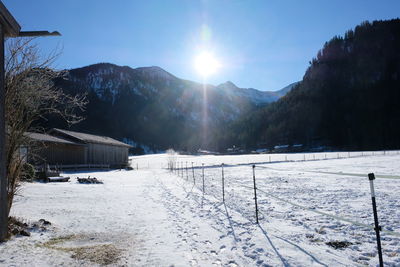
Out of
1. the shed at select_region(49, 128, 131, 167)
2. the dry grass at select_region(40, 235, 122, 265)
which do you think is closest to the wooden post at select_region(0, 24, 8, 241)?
the dry grass at select_region(40, 235, 122, 265)

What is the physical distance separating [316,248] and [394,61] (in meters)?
211

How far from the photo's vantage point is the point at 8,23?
16.8 feet

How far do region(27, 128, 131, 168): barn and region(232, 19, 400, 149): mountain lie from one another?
357ft

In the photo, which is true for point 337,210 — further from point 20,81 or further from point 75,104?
point 20,81

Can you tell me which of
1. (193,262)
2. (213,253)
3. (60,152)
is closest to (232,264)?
(213,253)

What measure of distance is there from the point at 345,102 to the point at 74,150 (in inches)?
6078

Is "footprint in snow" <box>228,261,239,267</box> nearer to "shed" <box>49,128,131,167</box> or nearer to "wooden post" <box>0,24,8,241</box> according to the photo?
"wooden post" <box>0,24,8,241</box>

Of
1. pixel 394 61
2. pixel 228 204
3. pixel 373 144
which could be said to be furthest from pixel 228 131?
pixel 228 204

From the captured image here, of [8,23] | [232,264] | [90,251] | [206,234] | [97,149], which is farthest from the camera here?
[97,149]

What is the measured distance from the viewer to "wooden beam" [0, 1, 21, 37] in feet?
16.0

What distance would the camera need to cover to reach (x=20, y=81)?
560 centimetres

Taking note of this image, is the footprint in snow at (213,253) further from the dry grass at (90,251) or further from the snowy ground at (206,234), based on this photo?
the dry grass at (90,251)

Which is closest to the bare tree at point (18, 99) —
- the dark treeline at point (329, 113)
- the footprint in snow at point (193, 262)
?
the footprint in snow at point (193, 262)

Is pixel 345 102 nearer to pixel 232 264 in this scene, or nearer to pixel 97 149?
pixel 97 149
